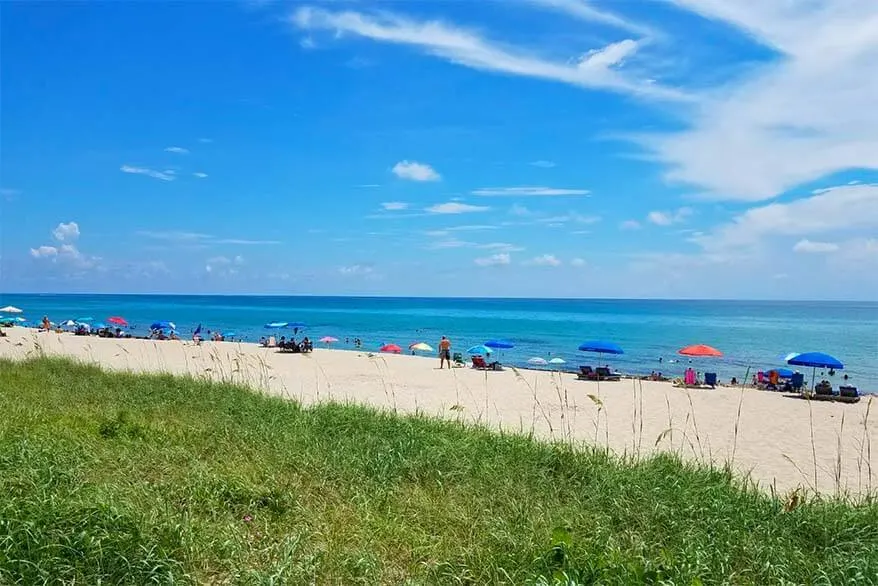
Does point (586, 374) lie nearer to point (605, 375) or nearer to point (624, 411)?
point (605, 375)

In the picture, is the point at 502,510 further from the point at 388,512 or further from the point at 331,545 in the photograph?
the point at 331,545

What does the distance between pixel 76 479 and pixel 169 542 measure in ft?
6.06

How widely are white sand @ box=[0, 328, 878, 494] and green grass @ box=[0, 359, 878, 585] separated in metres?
1.31

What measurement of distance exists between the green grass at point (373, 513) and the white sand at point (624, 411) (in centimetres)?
131

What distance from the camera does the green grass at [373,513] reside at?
4129 mm

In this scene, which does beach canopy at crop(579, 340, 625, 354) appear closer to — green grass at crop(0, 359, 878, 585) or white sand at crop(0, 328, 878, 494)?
white sand at crop(0, 328, 878, 494)

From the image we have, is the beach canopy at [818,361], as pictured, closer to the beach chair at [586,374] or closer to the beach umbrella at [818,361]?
the beach umbrella at [818,361]

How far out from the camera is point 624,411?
1558 centimetres

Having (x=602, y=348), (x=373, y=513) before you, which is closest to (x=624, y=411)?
(x=602, y=348)

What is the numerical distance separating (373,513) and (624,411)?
38.5 feet

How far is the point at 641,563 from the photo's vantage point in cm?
415

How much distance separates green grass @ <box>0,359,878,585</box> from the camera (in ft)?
13.5

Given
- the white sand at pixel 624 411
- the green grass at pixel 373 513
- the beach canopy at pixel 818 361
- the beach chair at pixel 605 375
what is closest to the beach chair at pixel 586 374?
the beach chair at pixel 605 375

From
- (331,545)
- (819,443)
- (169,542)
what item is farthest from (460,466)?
(819,443)
